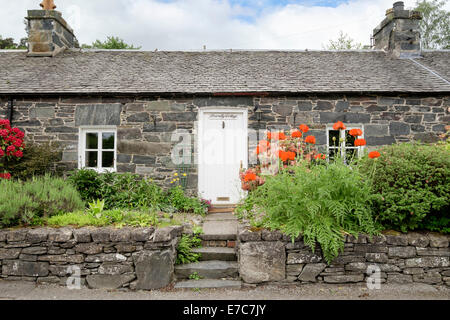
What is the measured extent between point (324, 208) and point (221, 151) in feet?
13.8

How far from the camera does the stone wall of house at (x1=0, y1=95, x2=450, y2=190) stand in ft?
25.8

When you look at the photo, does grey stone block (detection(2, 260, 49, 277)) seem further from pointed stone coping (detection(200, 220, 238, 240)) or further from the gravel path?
pointed stone coping (detection(200, 220, 238, 240))


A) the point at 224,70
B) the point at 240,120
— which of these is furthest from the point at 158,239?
the point at 224,70

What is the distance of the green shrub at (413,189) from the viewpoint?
157 inches

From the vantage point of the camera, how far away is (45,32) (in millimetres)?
9523

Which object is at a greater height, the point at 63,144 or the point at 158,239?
the point at 63,144

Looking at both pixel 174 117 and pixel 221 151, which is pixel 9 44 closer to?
pixel 174 117

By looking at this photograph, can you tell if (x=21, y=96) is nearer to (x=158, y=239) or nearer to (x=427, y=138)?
(x=158, y=239)

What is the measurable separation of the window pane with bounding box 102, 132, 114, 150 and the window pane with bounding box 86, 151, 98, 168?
349 mm

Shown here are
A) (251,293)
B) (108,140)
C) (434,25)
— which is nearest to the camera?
(251,293)

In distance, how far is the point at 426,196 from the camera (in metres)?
3.96

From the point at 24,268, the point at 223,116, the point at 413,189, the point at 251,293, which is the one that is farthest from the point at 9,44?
the point at 413,189

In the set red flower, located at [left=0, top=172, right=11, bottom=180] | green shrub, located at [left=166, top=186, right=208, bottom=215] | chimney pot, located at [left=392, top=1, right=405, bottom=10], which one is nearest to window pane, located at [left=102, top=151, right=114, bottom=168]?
green shrub, located at [left=166, top=186, right=208, bottom=215]

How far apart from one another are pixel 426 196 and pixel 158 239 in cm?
369
